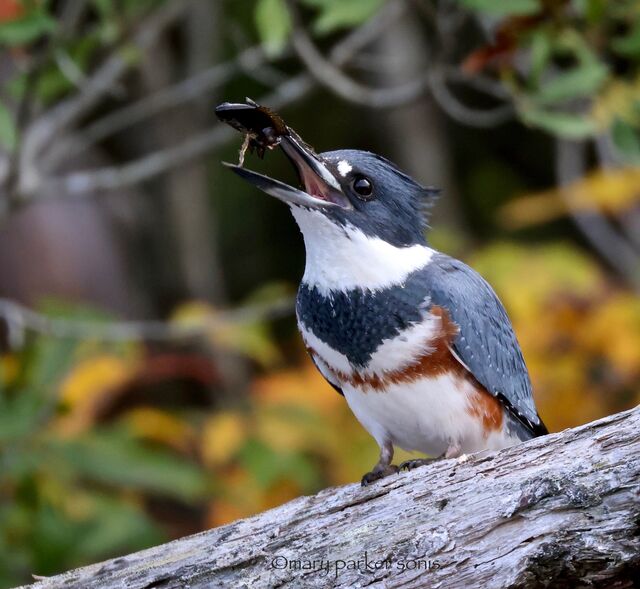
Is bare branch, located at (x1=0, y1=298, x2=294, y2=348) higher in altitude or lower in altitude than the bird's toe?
higher

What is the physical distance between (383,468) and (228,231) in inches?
205

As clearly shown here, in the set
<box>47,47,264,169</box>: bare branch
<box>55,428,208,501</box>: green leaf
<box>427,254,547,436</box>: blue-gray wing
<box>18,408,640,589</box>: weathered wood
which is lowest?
<box>18,408,640,589</box>: weathered wood

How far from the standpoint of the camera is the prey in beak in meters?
2.49

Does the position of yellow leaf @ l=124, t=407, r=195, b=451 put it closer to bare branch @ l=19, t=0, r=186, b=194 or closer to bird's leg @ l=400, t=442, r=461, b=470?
bare branch @ l=19, t=0, r=186, b=194

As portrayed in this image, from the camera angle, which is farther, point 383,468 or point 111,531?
point 111,531

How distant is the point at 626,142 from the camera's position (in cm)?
325

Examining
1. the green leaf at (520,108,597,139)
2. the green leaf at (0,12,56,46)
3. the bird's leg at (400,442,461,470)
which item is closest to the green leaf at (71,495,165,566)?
the bird's leg at (400,442,461,470)

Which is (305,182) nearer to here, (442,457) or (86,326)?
(442,457)

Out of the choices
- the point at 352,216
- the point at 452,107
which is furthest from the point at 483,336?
the point at 452,107

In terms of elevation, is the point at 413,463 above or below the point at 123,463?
below

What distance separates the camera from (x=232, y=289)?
25.4ft

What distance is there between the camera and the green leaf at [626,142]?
10.6 ft

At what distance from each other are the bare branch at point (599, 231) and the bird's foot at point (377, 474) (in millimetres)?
2707

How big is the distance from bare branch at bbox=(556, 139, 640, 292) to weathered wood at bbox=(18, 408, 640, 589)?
9.62ft
